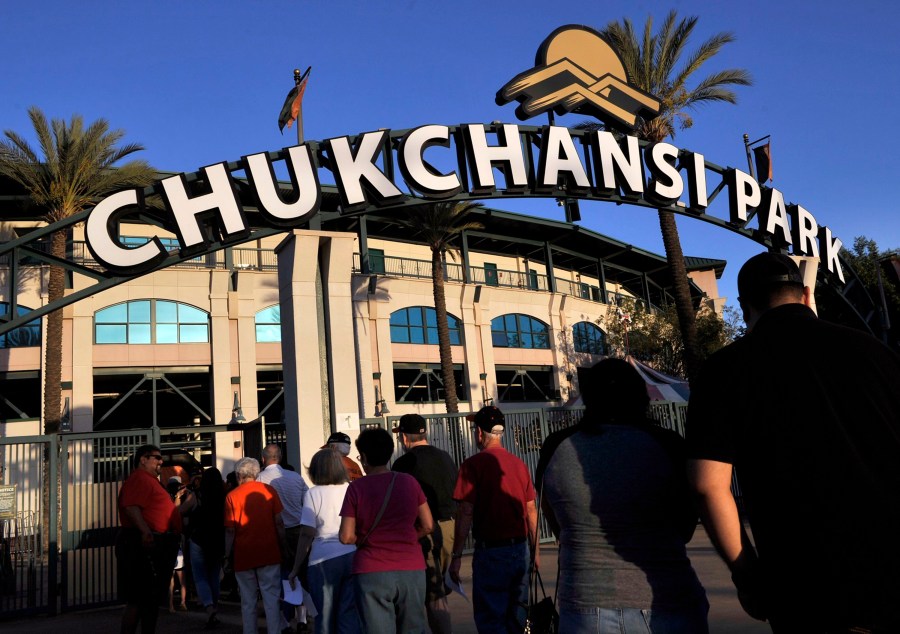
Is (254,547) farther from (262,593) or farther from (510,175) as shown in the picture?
(510,175)

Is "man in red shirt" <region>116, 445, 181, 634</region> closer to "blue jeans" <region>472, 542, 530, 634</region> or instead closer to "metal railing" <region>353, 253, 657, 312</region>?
"blue jeans" <region>472, 542, 530, 634</region>

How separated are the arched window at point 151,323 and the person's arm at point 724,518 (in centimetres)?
3050

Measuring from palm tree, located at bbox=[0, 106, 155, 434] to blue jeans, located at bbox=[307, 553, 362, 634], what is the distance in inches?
846

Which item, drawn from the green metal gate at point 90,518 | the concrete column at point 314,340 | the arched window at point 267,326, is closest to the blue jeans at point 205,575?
the concrete column at point 314,340

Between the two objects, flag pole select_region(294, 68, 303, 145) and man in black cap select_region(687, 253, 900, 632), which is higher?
flag pole select_region(294, 68, 303, 145)

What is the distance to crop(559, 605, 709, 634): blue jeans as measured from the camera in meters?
2.79

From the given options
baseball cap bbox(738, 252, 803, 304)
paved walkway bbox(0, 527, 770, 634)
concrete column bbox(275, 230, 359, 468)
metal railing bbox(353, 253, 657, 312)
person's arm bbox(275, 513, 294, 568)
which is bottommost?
paved walkway bbox(0, 527, 770, 634)

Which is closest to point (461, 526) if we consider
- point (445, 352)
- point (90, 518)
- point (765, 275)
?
point (765, 275)

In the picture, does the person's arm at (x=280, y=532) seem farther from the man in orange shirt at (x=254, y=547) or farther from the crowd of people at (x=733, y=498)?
the crowd of people at (x=733, y=498)

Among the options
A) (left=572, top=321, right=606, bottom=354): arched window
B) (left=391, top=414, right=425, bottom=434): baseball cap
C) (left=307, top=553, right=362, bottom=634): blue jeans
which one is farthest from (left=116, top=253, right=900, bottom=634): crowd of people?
(left=572, top=321, right=606, bottom=354): arched window

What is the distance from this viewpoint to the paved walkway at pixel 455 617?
700 centimetres

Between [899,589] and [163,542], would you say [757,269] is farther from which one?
[163,542]

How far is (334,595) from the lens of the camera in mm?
5555

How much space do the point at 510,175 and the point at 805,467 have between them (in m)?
10.3
